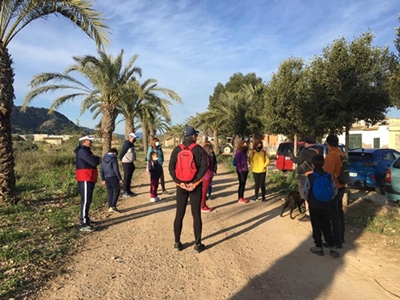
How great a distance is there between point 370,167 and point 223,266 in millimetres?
8288

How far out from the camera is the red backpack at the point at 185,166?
488cm

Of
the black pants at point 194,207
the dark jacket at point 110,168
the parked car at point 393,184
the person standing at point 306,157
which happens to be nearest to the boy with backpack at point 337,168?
the person standing at point 306,157

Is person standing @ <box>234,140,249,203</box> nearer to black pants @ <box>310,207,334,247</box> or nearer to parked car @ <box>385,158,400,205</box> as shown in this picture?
parked car @ <box>385,158,400,205</box>

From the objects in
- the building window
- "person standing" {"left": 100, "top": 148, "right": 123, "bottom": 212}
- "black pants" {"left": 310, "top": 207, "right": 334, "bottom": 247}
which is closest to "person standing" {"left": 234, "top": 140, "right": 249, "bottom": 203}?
"person standing" {"left": 100, "top": 148, "right": 123, "bottom": 212}

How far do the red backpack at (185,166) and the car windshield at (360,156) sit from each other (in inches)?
329

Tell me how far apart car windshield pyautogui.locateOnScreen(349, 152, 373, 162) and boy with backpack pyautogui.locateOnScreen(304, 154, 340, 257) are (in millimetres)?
7045

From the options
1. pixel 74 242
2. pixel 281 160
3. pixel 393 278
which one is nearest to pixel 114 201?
pixel 74 242

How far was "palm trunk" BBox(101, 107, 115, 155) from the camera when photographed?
15.0 metres

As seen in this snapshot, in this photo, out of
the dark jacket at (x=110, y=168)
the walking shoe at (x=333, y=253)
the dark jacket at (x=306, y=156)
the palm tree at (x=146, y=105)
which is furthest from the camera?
the palm tree at (x=146, y=105)

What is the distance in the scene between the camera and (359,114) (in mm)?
9766

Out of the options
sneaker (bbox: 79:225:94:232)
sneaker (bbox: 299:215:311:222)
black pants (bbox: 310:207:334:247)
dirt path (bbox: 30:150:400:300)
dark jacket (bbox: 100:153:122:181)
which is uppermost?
dark jacket (bbox: 100:153:122:181)

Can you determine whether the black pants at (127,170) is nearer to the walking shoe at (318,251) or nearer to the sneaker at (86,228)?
the sneaker at (86,228)

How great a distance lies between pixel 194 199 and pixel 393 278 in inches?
112

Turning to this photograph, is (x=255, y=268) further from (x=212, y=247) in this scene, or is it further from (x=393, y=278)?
(x=393, y=278)
